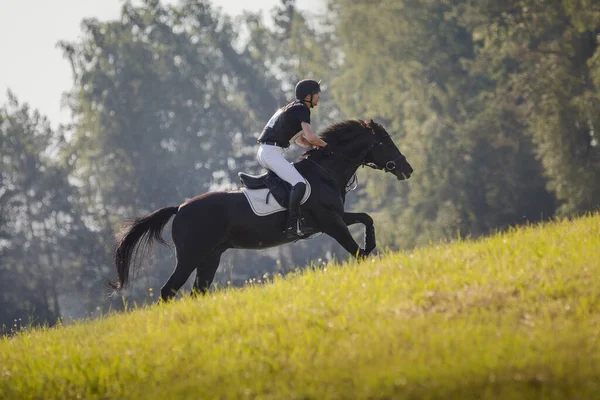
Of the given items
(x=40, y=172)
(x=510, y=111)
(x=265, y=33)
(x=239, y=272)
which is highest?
(x=265, y=33)

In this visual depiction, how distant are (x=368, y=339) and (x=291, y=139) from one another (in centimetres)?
512

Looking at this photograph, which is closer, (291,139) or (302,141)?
(291,139)

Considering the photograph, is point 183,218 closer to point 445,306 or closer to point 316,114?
point 445,306

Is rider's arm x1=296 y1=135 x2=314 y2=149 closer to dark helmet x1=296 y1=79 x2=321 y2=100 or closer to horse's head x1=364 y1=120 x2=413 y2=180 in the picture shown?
dark helmet x1=296 y1=79 x2=321 y2=100

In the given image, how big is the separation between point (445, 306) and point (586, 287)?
1461mm

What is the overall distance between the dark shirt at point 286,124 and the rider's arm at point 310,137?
16 cm

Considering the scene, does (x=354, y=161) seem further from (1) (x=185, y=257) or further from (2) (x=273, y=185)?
(1) (x=185, y=257)

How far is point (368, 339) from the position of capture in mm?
9023

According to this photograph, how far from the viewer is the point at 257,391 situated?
8.28 m

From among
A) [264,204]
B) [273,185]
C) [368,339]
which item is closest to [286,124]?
[273,185]

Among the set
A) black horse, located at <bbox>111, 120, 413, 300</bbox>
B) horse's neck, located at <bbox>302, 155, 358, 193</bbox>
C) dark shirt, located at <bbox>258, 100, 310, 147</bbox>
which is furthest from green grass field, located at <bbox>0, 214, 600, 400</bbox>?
dark shirt, located at <bbox>258, 100, 310, 147</bbox>

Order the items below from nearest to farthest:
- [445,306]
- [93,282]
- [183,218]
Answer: [445,306] → [183,218] → [93,282]

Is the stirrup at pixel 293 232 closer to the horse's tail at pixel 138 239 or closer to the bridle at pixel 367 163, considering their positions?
the bridle at pixel 367 163

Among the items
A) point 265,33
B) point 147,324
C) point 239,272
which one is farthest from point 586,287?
point 265,33
